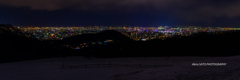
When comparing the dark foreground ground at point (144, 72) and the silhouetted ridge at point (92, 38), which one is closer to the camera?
the dark foreground ground at point (144, 72)

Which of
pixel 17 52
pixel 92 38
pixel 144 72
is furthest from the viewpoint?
pixel 92 38

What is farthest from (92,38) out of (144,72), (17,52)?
(144,72)

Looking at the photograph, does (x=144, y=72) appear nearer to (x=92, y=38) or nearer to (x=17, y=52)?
(x=17, y=52)

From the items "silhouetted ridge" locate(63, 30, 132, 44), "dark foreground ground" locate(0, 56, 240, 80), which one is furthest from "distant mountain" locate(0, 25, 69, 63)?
"silhouetted ridge" locate(63, 30, 132, 44)

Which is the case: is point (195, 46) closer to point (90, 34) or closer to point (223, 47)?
point (223, 47)

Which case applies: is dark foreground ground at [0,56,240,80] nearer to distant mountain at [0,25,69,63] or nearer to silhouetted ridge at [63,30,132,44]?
distant mountain at [0,25,69,63]

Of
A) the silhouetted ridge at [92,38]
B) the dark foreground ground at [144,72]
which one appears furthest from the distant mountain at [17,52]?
the silhouetted ridge at [92,38]

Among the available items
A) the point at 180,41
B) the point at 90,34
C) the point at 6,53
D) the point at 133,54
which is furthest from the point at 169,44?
the point at 90,34

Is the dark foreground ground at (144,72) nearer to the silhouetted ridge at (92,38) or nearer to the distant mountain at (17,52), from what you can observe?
the distant mountain at (17,52)

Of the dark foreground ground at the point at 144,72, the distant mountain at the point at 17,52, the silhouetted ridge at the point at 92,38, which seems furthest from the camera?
the silhouetted ridge at the point at 92,38

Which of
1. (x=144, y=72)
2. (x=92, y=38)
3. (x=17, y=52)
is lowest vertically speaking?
(x=17, y=52)

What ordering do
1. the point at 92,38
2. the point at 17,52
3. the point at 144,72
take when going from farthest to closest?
the point at 92,38 → the point at 17,52 → the point at 144,72
